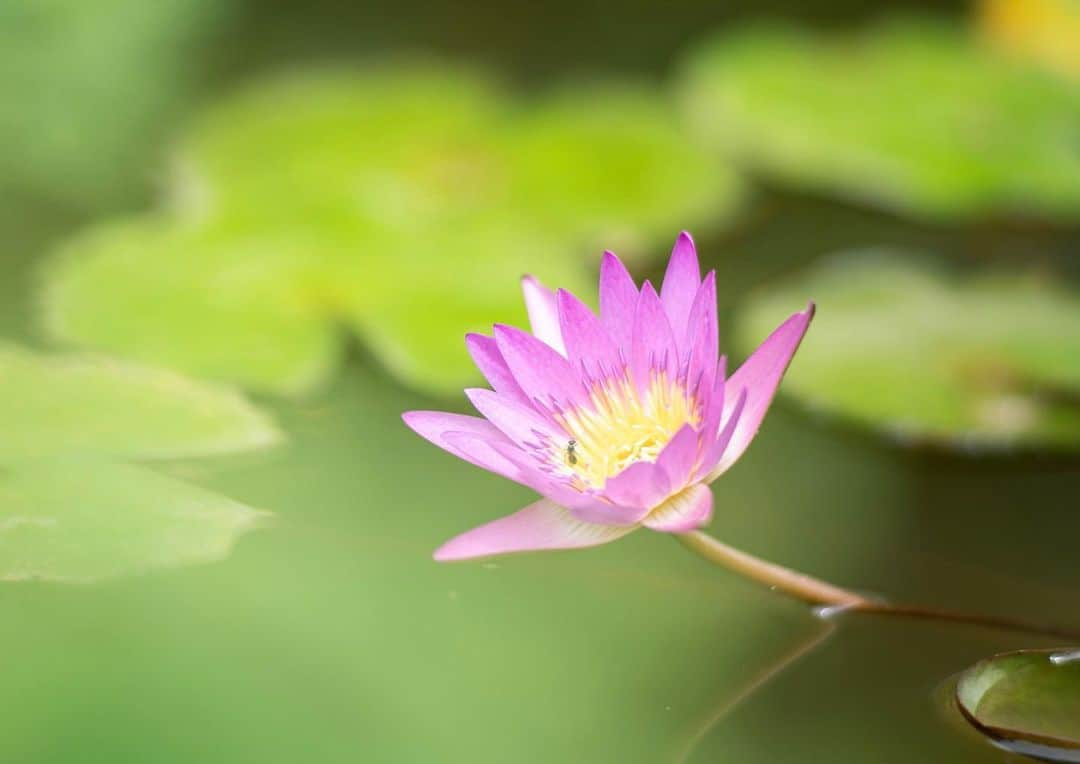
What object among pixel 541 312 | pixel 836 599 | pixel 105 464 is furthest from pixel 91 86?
pixel 836 599

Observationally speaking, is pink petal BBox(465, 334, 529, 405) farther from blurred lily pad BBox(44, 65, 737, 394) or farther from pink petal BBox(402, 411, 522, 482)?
blurred lily pad BBox(44, 65, 737, 394)

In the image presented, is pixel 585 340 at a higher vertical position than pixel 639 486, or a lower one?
higher

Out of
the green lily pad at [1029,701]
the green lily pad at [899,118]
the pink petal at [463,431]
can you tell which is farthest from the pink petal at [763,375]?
the green lily pad at [899,118]

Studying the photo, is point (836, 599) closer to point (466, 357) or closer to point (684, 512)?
point (684, 512)

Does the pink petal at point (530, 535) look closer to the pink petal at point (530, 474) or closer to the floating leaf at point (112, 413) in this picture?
the pink petal at point (530, 474)

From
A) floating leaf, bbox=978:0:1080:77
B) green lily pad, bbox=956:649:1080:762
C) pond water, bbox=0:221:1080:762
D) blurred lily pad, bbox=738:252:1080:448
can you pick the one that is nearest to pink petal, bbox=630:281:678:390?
pond water, bbox=0:221:1080:762
